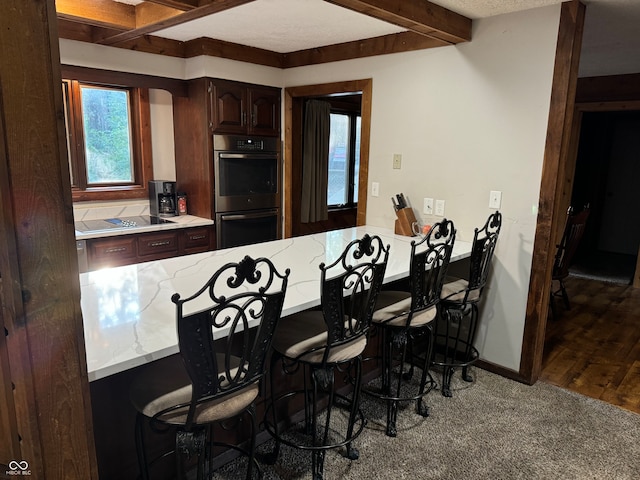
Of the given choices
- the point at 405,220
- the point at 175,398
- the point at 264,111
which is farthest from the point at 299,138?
the point at 175,398

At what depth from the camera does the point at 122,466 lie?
1723 millimetres

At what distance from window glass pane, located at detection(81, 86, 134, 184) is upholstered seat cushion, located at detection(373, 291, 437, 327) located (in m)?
2.78

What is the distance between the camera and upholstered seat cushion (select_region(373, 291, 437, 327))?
7.45ft

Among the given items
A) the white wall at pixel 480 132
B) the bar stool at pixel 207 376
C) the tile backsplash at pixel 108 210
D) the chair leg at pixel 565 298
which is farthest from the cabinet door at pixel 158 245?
the chair leg at pixel 565 298

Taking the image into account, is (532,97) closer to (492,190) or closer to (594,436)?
(492,190)

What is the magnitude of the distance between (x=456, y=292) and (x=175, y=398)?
1826mm

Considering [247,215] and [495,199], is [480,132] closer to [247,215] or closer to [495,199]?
[495,199]

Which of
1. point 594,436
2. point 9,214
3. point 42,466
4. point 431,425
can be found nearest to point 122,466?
point 42,466

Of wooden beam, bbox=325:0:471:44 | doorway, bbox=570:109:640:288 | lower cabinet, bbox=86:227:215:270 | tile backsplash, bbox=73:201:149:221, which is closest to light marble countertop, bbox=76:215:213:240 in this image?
lower cabinet, bbox=86:227:215:270

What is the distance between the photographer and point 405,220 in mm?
3246

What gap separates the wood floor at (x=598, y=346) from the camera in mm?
2902

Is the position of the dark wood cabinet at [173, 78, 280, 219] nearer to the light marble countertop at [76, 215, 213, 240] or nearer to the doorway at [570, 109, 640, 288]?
the light marble countertop at [76, 215, 213, 240]

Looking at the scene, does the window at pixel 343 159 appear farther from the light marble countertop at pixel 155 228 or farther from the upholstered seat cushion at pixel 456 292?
the upholstered seat cushion at pixel 456 292

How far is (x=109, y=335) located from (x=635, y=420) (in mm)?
2778
